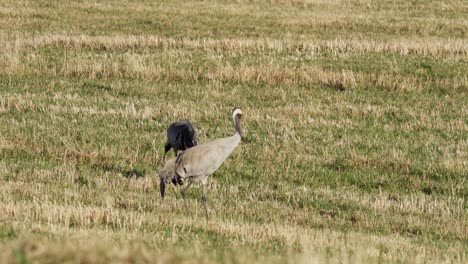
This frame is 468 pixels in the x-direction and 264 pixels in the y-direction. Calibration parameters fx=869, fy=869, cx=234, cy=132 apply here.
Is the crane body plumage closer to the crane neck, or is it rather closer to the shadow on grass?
the crane neck

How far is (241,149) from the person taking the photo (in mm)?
16750

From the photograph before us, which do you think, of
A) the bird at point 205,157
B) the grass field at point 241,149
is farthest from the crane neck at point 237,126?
the grass field at point 241,149

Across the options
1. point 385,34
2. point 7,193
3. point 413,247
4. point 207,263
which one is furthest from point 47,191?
point 385,34

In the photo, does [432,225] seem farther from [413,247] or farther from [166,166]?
[166,166]

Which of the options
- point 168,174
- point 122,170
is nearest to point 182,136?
point 122,170

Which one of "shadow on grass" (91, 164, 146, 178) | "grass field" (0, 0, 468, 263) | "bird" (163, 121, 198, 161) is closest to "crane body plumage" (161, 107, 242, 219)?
"grass field" (0, 0, 468, 263)

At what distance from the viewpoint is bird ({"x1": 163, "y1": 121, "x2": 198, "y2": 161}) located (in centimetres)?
1419

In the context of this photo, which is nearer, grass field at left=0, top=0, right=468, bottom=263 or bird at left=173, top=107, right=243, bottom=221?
grass field at left=0, top=0, right=468, bottom=263

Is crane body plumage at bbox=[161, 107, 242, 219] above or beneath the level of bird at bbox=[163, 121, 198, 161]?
above

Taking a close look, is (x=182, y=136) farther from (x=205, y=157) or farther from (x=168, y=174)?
(x=205, y=157)

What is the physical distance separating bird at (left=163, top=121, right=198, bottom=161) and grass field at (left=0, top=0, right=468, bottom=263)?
2.40 feet

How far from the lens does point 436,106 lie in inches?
840

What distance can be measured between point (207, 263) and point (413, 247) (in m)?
5.62

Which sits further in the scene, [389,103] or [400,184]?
[389,103]
